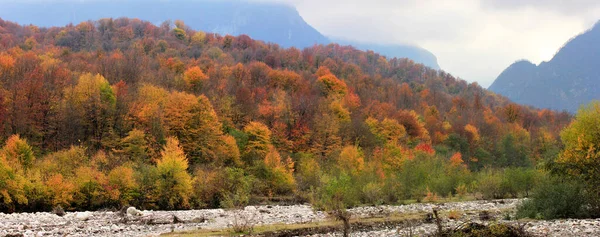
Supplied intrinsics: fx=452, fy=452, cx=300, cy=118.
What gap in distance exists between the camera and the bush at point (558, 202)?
78.7 ft

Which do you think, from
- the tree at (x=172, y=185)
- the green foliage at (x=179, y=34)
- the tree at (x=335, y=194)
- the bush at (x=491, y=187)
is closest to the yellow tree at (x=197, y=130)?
the tree at (x=172, y=185)

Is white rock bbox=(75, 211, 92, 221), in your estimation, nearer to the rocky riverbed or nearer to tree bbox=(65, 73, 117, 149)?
the rocky riverbed

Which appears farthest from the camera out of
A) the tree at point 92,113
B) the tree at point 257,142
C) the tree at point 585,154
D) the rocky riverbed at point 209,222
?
the tree at point 257,142

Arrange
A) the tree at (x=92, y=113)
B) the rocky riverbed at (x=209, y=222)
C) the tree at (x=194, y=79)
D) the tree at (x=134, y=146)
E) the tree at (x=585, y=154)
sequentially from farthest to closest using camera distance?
the tree at (x=194, y=79) → the tree at (x=92, y=113) → the tree at (x=134, y=146) → the tree at (x=585, y=154) → the rocky riverbed at (x=209, y=222)

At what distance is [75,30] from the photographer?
160 m

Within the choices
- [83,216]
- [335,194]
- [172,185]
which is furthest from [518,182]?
[83,216]

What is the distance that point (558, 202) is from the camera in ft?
79.7

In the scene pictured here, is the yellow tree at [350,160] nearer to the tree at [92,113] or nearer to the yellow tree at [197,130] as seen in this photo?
the yellow tree at [197,130]

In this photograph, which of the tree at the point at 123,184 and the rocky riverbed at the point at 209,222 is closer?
the rocky riverbed at the point at 209,222

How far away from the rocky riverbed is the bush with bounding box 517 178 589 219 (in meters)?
2.05

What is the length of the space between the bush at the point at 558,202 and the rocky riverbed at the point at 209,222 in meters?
2.05

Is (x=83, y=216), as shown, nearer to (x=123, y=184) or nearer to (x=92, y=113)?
(x=123, y=184)

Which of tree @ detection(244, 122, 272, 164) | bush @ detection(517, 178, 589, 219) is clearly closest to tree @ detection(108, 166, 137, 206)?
tree @ detection(244, 122, 272, 164)

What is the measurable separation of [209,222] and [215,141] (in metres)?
36.3
